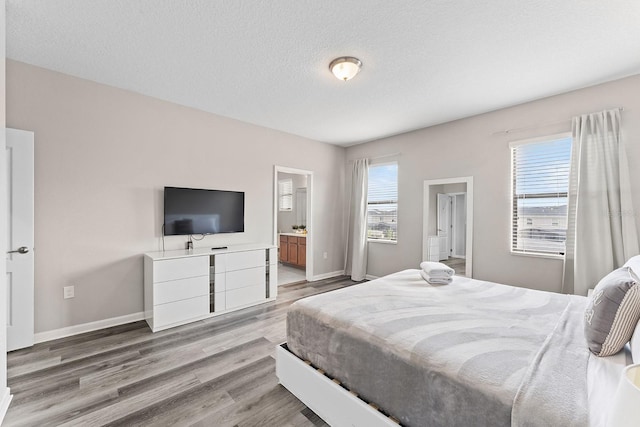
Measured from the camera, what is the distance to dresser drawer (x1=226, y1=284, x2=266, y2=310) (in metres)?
3.53

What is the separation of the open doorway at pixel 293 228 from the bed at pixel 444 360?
126 inches

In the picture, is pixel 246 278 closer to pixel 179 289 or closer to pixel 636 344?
pixel 179 289

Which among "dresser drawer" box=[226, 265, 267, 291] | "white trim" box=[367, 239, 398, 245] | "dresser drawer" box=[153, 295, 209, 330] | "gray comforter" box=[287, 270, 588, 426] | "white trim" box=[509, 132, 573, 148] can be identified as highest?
"white trim" box=[509, 132, 573, 148]

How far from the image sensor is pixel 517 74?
273 centimetres

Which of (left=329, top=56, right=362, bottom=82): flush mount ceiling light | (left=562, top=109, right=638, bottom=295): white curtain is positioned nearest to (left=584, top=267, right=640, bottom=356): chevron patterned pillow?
(left=562, top=109, right=638, bottom=295): white curtain

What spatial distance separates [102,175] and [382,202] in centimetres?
415

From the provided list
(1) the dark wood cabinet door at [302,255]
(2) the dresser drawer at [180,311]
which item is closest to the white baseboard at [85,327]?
(2) the dresser drawer at [180,311]

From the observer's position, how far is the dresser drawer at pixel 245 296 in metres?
3.53

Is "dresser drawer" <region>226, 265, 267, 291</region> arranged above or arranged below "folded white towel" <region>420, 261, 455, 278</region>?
below

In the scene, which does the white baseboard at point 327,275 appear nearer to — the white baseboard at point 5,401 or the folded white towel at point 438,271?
the folded white towel at point 438,271

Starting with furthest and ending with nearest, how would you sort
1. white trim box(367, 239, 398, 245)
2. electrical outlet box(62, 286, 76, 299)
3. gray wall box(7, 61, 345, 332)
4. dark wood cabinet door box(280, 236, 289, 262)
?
dark wood cabinet door box(280, 236, 289, 262), white trim box(367, 239, 398, 245), electrical outlet box(62, 286, 76, 299), gray wall box(7, 61, 345, 332)

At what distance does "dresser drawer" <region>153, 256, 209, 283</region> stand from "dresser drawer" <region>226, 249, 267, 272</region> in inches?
12.1

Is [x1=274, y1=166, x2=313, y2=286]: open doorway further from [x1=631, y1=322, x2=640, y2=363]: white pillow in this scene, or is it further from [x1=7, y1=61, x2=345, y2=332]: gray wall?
[x1=631, y1=322, x2=640, y2=363]: white pillow

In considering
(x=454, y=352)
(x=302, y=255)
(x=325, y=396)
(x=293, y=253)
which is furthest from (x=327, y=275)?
(x=454, y=352)
